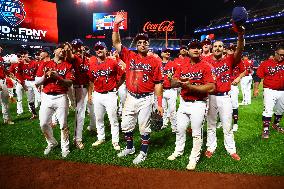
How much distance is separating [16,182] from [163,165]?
2.68 m

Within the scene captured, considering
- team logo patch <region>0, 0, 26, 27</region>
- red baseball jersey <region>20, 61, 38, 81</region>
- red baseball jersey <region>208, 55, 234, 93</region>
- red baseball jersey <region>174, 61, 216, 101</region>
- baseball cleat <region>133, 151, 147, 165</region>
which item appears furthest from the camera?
team logo patch <region>0, 0, 26, 27</region>

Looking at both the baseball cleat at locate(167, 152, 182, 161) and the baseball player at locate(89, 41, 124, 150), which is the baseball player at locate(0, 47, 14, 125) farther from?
→ the baseball cleat at locate(167, 152, 182, 161)

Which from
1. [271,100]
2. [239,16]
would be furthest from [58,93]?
[271,100]

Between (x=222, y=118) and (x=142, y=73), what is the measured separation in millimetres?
1977

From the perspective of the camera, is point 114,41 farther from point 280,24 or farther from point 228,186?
point 280,24

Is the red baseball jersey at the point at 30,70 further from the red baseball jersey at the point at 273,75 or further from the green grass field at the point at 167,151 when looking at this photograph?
the red baseball jersey at the point at 273,75

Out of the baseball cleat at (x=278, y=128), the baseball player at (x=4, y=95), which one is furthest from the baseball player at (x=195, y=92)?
the baseball player at (x=4, y=95)

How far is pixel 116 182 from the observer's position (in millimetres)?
4715

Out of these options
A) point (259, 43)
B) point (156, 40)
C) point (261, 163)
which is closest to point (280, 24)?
point (259, 43)

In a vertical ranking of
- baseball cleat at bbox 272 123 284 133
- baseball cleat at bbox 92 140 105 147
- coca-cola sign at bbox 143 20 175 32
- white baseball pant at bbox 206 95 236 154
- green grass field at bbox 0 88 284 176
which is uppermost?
coca-cola sign at bbox 143 20 175 32

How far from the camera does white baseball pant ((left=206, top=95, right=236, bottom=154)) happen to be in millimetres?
5855

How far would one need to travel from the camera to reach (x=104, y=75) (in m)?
6.53

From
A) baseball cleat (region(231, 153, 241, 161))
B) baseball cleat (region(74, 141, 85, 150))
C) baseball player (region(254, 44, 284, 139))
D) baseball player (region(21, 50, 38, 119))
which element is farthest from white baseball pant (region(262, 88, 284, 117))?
baseball player (region(21, 50, 38, 119))

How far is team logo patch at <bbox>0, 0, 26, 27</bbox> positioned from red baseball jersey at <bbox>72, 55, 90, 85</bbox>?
25105mm
